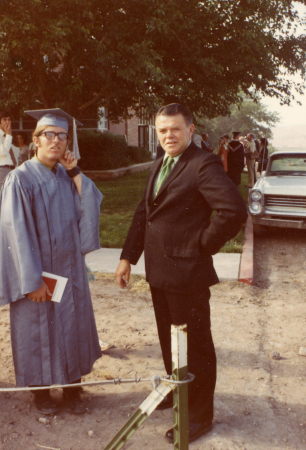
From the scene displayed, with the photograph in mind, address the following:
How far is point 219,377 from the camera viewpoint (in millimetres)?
4281

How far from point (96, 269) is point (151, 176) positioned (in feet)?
13.8

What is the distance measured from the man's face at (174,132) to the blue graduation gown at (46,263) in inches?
33.5

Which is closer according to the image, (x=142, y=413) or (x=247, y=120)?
(x=142, y=413)

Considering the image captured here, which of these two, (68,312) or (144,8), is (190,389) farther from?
(144,8)

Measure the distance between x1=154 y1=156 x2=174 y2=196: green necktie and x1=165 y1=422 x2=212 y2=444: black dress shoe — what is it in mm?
1524

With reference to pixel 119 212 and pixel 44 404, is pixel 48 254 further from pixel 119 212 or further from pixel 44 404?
pixel 119 212

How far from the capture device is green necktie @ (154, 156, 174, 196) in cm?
314

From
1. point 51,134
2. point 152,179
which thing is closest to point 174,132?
point 152,179

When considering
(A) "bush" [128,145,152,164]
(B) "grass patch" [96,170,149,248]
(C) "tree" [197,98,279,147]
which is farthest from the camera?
(C) "tree" [197,98,279,147]

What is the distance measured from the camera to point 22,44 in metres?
11.8

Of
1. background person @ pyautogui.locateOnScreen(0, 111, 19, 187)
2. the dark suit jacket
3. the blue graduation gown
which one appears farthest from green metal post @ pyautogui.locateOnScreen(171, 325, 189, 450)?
background person @ pyautogui.locateOnScreen(0, 111, 19, 187)

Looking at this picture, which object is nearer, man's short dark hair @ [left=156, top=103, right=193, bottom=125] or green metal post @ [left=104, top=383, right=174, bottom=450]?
green metal post @ [left=104, top=383, right=174, bottom=450]

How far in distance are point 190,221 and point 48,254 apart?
3.42 feet

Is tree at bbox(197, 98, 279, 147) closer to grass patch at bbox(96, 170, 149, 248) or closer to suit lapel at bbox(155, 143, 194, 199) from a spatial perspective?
grass patch at bbox(96, 170, 149, 248)
